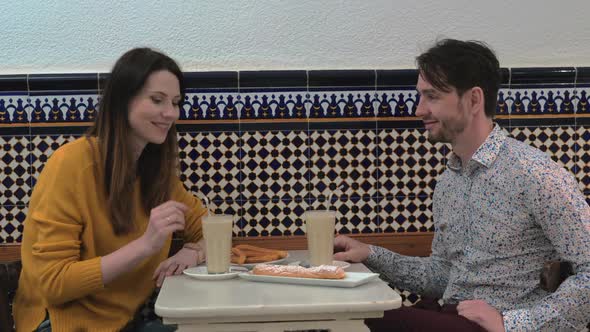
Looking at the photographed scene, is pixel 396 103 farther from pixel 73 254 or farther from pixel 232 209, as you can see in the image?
pixel 73 254

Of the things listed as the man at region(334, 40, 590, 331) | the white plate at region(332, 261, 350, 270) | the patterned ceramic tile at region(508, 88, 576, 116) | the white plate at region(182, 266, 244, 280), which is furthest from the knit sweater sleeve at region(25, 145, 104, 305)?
the patterned ceramic tile at region(508, 88, 576, 116)

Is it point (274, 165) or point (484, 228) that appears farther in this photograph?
point (274, 165)

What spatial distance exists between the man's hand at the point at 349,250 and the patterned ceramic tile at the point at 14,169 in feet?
4.38

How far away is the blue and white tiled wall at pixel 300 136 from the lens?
275 cm

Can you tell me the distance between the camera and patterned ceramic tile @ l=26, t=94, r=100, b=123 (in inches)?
108

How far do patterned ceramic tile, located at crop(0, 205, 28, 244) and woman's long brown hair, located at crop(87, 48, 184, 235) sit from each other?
2.41 feet

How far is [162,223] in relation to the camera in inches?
75.0

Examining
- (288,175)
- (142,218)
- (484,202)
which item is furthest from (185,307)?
(288,175)

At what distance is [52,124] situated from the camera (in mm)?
2754

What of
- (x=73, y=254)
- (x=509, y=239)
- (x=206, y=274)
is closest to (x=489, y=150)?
(x=509, y=239)

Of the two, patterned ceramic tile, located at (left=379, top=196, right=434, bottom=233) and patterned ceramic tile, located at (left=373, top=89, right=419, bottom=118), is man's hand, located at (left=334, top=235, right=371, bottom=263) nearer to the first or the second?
patterned ceramic tile, located at (left=379, top=196, right=434, bottom=233)

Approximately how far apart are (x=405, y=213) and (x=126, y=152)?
4.15 ft

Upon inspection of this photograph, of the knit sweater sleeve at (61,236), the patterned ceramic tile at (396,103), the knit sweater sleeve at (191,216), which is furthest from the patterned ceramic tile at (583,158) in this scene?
the knit sweater sleeve at (61,236)

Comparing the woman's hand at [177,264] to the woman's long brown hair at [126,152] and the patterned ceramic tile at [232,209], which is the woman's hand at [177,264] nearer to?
the woman's long brown hair at [126,152]
